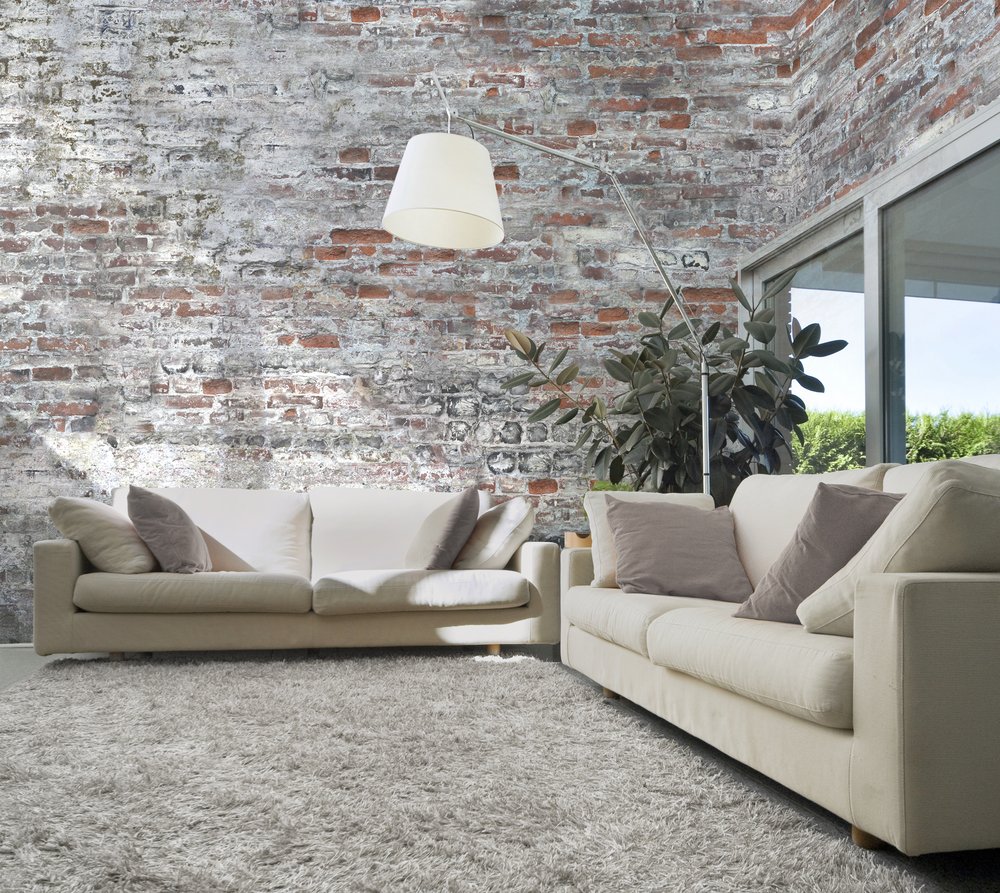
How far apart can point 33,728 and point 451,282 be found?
3.51 m

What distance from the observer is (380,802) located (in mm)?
2092

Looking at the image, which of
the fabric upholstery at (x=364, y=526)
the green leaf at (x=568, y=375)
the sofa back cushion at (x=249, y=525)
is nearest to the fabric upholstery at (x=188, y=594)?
the sofa back cushion at (x=249, y=525)

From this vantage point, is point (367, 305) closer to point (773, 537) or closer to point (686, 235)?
point (686, 235)

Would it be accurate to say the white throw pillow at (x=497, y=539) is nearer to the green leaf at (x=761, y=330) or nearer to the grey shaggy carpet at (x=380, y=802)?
the grey shaggy carpet at (x=380, y=802)

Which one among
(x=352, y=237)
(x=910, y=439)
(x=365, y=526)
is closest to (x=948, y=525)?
(x=910, y=439)

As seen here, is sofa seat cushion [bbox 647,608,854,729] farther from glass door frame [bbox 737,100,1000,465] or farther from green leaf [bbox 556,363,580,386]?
green leaf [bbox 556,363,580,386]

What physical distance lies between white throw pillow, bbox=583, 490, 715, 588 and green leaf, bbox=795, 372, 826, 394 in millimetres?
1098

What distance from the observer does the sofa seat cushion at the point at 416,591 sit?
14.1 ft

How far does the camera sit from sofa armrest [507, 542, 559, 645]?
14.7 feet

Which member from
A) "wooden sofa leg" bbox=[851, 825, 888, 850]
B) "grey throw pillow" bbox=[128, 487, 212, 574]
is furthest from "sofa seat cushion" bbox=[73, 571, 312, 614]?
"wooden sofa leg" bbox=[851, 825, 888, 850]

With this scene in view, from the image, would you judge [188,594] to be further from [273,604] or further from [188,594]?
[273,604]

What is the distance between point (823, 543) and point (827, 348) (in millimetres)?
2390

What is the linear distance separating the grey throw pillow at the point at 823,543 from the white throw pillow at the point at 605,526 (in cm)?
123

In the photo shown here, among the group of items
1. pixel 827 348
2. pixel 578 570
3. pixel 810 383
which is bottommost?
pixel 578 570
